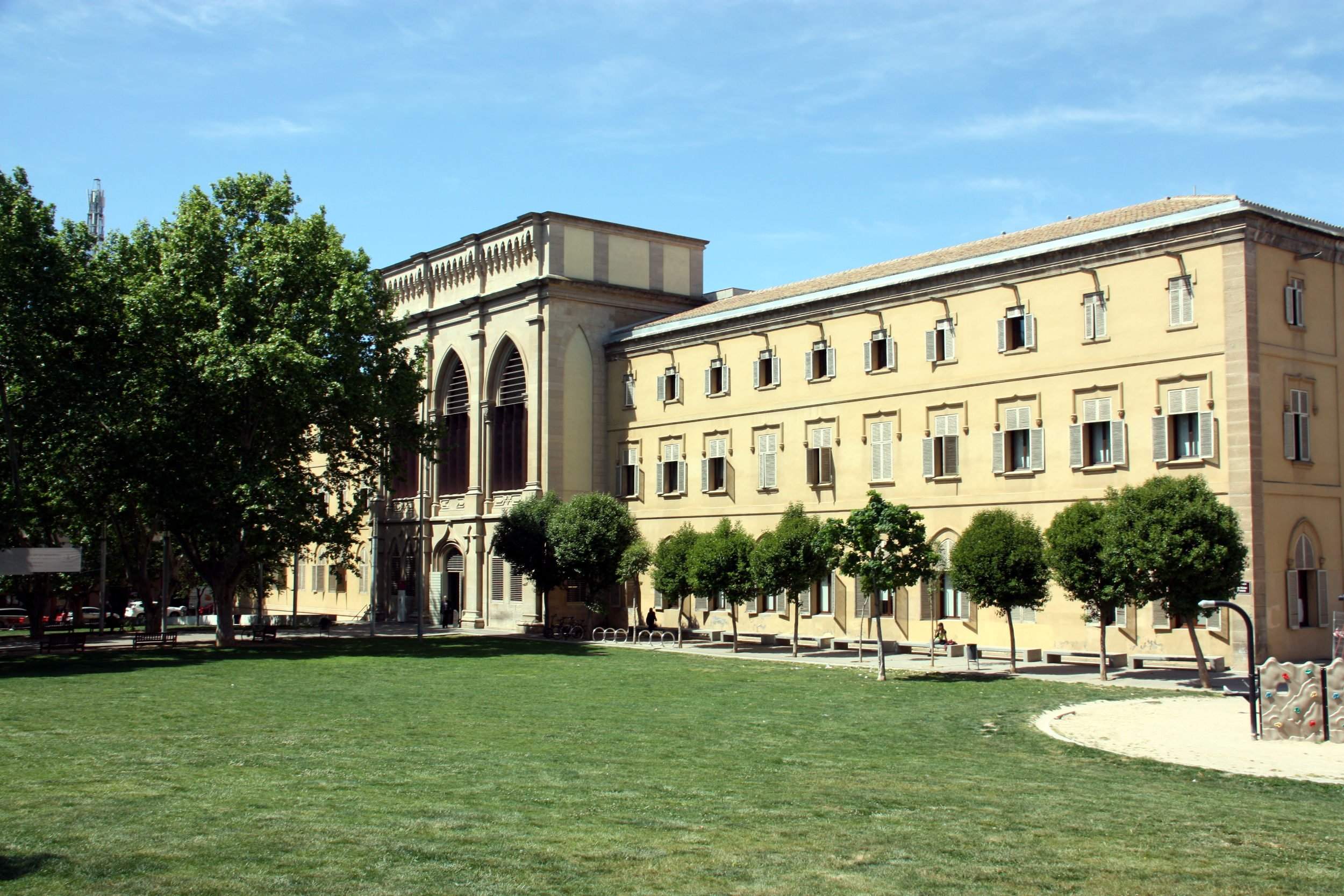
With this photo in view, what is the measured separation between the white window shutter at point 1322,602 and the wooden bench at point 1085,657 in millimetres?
4828

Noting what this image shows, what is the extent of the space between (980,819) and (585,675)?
19.7 meters

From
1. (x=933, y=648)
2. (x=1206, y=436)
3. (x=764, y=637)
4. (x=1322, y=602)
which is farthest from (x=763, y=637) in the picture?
(x=1322, y=602)

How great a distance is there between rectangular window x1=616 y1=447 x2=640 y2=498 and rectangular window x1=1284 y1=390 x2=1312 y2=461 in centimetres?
2526

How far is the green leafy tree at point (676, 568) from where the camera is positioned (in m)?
44.4

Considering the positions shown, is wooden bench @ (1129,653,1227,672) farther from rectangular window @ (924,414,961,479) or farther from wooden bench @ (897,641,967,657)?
rectangular window @ (924,414,961,479)

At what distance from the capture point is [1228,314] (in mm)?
33656

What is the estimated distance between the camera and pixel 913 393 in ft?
137

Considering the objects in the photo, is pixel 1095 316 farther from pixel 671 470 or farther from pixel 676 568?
pixel 671 470

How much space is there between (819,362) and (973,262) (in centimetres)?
719

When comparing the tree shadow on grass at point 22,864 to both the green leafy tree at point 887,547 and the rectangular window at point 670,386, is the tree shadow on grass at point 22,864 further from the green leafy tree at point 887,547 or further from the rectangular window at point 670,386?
the rectangular window at point 670,386

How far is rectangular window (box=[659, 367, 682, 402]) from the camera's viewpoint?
2024 inches

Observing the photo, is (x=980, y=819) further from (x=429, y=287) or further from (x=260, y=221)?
(x=429, y=287)

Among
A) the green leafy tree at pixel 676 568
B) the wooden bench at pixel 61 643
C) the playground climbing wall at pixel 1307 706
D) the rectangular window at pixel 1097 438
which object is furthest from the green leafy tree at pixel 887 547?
the wooden bench at pixel 61 643

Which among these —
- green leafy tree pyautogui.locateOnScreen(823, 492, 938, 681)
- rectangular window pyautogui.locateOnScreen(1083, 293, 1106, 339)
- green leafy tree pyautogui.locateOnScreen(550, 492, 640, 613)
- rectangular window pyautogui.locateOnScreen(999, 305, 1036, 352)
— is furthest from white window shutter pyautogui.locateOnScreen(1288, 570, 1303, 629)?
green leafy tree pyautogui.locateOnScreen(550, 492, 640, 613)
